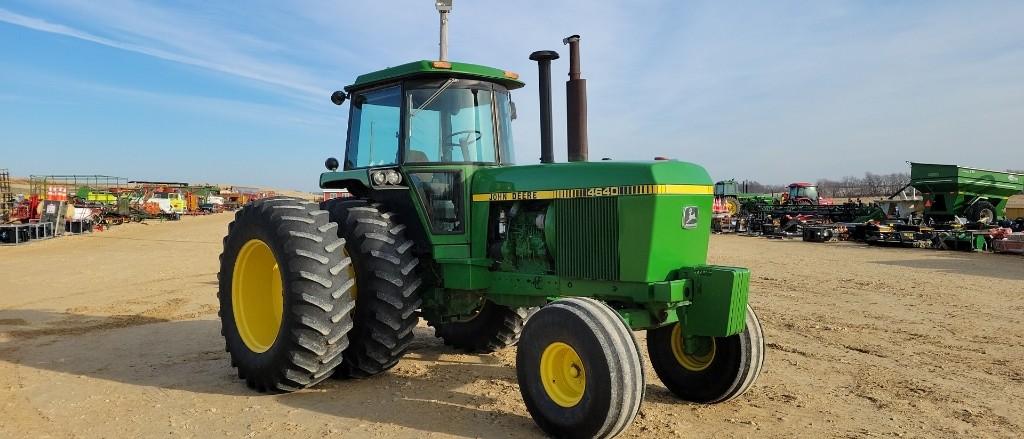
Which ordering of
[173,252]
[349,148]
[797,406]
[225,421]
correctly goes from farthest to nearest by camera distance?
[173,252]
[349,148]
[797,406]
[225,421]

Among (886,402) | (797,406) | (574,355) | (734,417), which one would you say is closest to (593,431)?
(574,355)

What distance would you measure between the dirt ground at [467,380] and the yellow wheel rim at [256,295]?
43 centimetres

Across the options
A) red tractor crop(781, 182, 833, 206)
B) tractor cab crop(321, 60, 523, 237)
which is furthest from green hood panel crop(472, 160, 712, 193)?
red tractor crop(781, 182, 833, 206)

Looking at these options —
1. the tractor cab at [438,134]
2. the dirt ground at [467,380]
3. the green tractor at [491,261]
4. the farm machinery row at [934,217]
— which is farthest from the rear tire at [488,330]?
the farm machinery row at [934,217]

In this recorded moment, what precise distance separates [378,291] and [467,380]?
3.81ft

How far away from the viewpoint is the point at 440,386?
554 centimetres

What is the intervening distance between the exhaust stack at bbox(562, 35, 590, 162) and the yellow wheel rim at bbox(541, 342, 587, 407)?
1851 mm

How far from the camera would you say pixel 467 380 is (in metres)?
5.75

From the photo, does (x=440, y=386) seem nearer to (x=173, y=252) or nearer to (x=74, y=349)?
(x=74, y=349)

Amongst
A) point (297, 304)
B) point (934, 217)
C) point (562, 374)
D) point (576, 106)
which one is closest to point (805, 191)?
point (934, 217)

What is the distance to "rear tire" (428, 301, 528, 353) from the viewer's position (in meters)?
6.79

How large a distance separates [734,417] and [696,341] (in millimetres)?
628

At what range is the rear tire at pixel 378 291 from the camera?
5.25m

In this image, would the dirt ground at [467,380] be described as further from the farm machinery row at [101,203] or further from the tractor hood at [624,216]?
the farm machinery row at [101,203]
